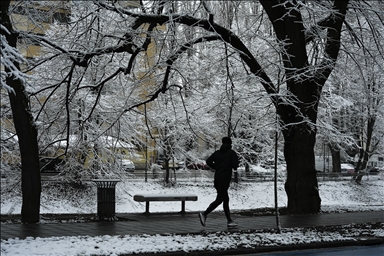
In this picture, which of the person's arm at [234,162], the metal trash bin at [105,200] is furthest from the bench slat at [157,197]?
the person's arm at [234,162]

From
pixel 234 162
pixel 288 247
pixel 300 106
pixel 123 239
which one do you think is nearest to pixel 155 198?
pixel 300 106

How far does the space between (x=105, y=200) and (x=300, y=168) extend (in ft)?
19.0

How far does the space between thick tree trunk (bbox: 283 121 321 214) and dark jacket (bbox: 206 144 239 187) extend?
421cm

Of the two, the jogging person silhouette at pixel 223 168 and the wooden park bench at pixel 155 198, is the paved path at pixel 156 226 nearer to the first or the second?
the jogging person silhouette at pixel 223 168

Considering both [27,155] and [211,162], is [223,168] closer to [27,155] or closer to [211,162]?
[211,162]

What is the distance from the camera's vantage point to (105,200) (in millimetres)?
15055

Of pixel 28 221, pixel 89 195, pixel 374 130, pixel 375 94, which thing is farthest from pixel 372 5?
pixel 374 130

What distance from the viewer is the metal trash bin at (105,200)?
15.0 metres

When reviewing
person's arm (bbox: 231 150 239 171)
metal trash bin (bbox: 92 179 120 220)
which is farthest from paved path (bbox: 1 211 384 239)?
person's arm (bbox: 231 150 239 171)

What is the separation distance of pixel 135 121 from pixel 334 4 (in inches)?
578

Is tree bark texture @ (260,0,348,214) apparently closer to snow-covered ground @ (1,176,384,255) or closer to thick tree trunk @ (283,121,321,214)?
thick tree trunk @ (283,121,321,214)

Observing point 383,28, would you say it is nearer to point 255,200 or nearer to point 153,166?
point 255,200

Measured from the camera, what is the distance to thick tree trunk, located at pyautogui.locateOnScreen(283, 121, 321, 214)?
16.4 meters

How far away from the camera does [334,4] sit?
52.9 feet
